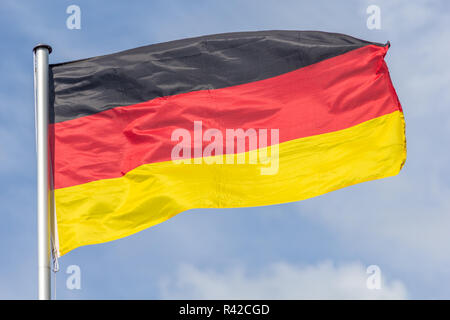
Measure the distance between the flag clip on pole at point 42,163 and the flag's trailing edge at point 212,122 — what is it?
0.79 meters

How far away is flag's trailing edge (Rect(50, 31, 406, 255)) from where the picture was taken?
12.9 meters

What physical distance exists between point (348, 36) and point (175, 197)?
12.1 ft

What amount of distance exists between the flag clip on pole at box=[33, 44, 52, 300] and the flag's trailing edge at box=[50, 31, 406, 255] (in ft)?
2.60

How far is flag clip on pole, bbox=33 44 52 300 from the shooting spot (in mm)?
11375

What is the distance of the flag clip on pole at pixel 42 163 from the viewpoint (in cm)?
1138

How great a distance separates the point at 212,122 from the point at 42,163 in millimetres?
2705

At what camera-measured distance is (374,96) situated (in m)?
13.8

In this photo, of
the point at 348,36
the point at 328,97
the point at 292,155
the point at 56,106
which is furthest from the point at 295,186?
the point at 56,106

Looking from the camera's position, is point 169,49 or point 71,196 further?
point 169,49

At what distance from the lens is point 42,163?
11.9 meters

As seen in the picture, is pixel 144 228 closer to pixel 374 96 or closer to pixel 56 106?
pixel 56 106

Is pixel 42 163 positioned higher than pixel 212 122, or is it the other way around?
pixel 212 122

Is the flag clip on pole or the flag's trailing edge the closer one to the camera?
the flag clip on pole
